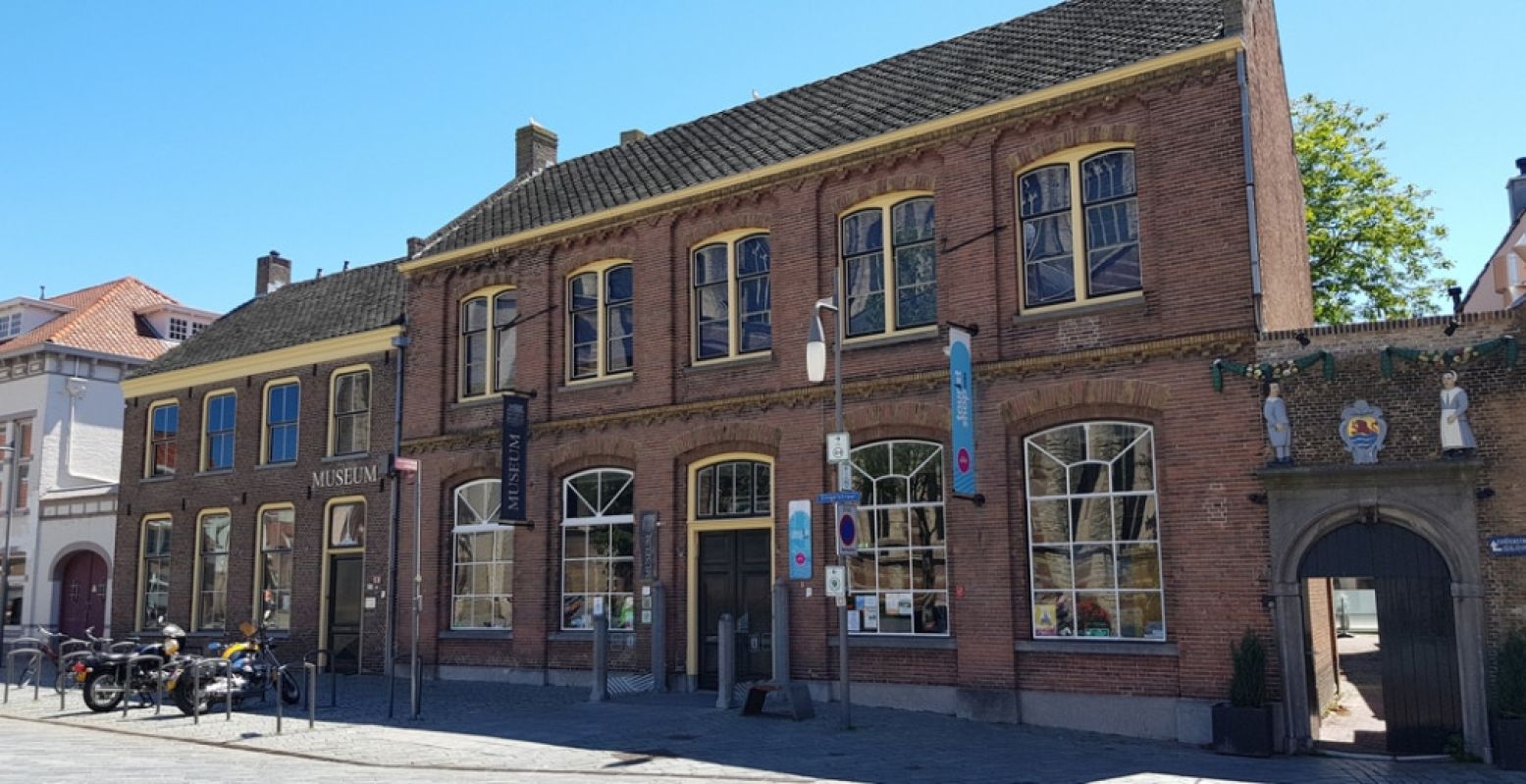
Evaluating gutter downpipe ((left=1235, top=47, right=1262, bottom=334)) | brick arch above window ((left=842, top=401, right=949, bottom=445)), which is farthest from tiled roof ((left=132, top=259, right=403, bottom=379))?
gutter downpipe ((left=1235, top=47, right=1262, bottom=334))

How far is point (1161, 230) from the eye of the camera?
15.5 meters

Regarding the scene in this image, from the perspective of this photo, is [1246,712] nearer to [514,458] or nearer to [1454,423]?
[1454,423]

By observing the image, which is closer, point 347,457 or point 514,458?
point 514,458

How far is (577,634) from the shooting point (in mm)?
20656

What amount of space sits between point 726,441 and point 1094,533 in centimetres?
602

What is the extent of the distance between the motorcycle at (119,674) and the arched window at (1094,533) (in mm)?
12155

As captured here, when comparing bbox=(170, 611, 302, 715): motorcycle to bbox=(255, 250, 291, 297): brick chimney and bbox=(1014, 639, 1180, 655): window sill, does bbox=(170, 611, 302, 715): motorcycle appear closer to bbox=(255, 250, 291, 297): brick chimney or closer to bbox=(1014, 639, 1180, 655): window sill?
bbox=(1014, 639, 1180, 655): window sill

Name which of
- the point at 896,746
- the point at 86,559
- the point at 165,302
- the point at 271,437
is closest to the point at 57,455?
the point at 86,559

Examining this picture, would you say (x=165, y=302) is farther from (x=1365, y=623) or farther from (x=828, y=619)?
(x=1365, y=623)

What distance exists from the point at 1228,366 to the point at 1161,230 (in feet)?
6.65

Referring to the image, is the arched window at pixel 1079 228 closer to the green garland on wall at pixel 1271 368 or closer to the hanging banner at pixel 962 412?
the hanging banner at pixel 962 412

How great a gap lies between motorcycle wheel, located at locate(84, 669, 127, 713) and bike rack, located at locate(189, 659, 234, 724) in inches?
61.2

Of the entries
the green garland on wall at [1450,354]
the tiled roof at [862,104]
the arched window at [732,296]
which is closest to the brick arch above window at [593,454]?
the arched window at [732,296]

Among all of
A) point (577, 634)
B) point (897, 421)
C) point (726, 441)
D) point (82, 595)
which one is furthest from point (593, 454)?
point (82, 595)
